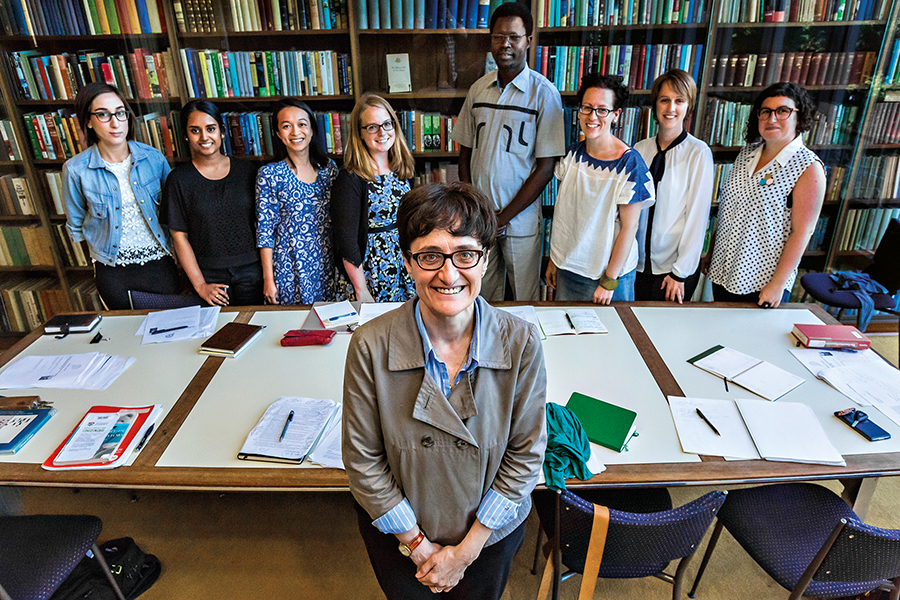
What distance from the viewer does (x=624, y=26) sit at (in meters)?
3.35

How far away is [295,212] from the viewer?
101 inches

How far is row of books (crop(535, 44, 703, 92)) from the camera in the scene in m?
3.36

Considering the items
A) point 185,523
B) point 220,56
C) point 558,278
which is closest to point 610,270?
point 558,278

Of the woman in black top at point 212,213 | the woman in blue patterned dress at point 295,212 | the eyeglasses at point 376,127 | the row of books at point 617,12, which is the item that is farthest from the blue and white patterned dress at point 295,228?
the row of books at point 617,12

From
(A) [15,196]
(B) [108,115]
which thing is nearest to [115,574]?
(B) [108,115]

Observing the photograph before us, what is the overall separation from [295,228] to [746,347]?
1.98 metres

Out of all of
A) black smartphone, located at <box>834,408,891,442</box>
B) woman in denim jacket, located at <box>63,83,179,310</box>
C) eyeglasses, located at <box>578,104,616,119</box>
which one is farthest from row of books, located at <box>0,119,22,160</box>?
black smartphone, located at <box>834,408,891,442</box>

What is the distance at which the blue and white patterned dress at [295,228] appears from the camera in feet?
8.39

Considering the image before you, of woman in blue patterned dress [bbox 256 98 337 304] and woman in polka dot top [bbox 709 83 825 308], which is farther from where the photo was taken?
woman in blue patterned dress [bbox 256 98 337 304]

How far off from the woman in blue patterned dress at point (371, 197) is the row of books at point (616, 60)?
1403mm

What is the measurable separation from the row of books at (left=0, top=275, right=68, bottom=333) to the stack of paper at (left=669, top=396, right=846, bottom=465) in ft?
13.3

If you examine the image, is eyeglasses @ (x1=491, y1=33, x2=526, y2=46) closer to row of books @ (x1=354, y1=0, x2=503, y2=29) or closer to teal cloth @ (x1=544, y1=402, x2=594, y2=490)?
row of books @ (x1=354, y1=0, x2=503, y2=29)

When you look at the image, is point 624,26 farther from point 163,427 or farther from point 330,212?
point 163,427

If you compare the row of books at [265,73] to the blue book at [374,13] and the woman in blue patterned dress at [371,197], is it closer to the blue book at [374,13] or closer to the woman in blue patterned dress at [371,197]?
the blue book at [374,13]
